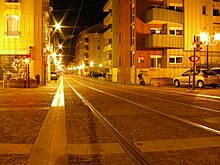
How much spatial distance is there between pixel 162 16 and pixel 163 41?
2.89 meters

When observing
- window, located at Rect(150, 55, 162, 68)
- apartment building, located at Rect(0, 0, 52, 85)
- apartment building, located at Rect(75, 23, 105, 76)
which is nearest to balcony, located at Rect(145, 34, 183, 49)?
window, located at Rect(150, 55, 162, 68)

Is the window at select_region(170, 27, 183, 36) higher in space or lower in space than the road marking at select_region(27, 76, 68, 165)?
higher

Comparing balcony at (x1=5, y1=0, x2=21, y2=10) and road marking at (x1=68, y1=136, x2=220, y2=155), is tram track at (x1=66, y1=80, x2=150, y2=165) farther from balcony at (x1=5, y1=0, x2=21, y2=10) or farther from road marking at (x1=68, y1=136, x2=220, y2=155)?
balcony at (x1=5, y1=0, x2=21, y2=10)

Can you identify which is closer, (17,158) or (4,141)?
(17,158)

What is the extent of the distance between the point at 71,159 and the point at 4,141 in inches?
88.9

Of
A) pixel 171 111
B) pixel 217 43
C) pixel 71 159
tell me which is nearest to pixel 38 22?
pixel 217 43

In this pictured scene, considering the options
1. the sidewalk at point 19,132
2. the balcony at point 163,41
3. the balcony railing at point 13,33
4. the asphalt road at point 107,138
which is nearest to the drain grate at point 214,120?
the asphalt road at point 107,138

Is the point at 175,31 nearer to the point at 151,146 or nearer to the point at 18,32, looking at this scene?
the point at 18,32

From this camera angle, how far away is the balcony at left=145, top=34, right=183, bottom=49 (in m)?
39.6

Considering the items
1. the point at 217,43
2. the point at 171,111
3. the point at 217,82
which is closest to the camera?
the point at 171,111

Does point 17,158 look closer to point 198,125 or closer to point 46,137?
point 46,137

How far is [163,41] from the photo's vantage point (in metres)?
40.2

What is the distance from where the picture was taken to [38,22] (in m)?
37.1

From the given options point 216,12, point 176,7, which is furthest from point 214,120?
point 216,12
